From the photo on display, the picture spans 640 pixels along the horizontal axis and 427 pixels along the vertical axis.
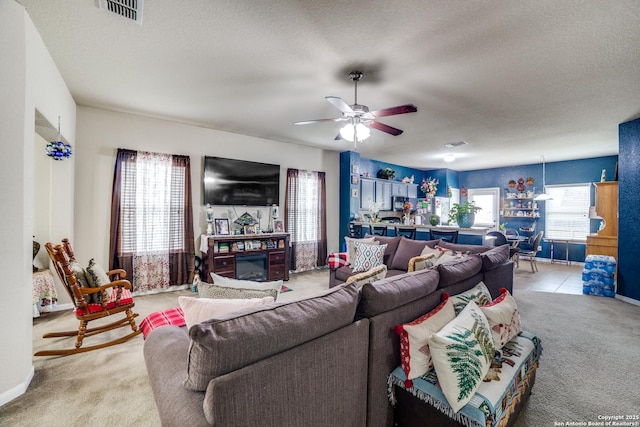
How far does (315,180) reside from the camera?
19.9 feet

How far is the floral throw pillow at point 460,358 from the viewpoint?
130 centimetres

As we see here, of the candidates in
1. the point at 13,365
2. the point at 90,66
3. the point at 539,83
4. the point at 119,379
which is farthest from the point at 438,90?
the point at 13,365

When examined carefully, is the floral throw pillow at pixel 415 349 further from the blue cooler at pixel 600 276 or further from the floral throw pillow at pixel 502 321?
the blue cooler at pixel 600 276

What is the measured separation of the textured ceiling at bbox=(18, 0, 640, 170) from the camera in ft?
6.38

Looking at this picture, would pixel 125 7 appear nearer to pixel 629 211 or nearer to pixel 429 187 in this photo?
pixel 629 211

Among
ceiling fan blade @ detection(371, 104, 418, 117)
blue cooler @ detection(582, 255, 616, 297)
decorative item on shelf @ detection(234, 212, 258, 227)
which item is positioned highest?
ceiling fan blade @ detection(371, 104, 418, 117)

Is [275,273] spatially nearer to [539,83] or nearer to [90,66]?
[90,66]

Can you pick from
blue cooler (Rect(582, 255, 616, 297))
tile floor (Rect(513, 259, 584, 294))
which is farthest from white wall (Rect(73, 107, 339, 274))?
blue cooler (Rect(582, 255, 616, 297))

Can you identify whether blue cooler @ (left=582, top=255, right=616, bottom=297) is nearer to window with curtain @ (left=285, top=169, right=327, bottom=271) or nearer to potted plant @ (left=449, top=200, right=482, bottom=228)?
potted plant @ (left=449, top=200, right=482, bottom=228)

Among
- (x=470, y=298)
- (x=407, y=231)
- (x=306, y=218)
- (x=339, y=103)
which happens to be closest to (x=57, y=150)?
(x=339, y=103)

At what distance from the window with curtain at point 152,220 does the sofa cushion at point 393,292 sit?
3.81 m

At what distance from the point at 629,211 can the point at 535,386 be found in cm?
395

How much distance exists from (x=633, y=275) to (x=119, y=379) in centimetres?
654

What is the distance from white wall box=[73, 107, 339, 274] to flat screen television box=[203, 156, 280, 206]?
7.4 inches
